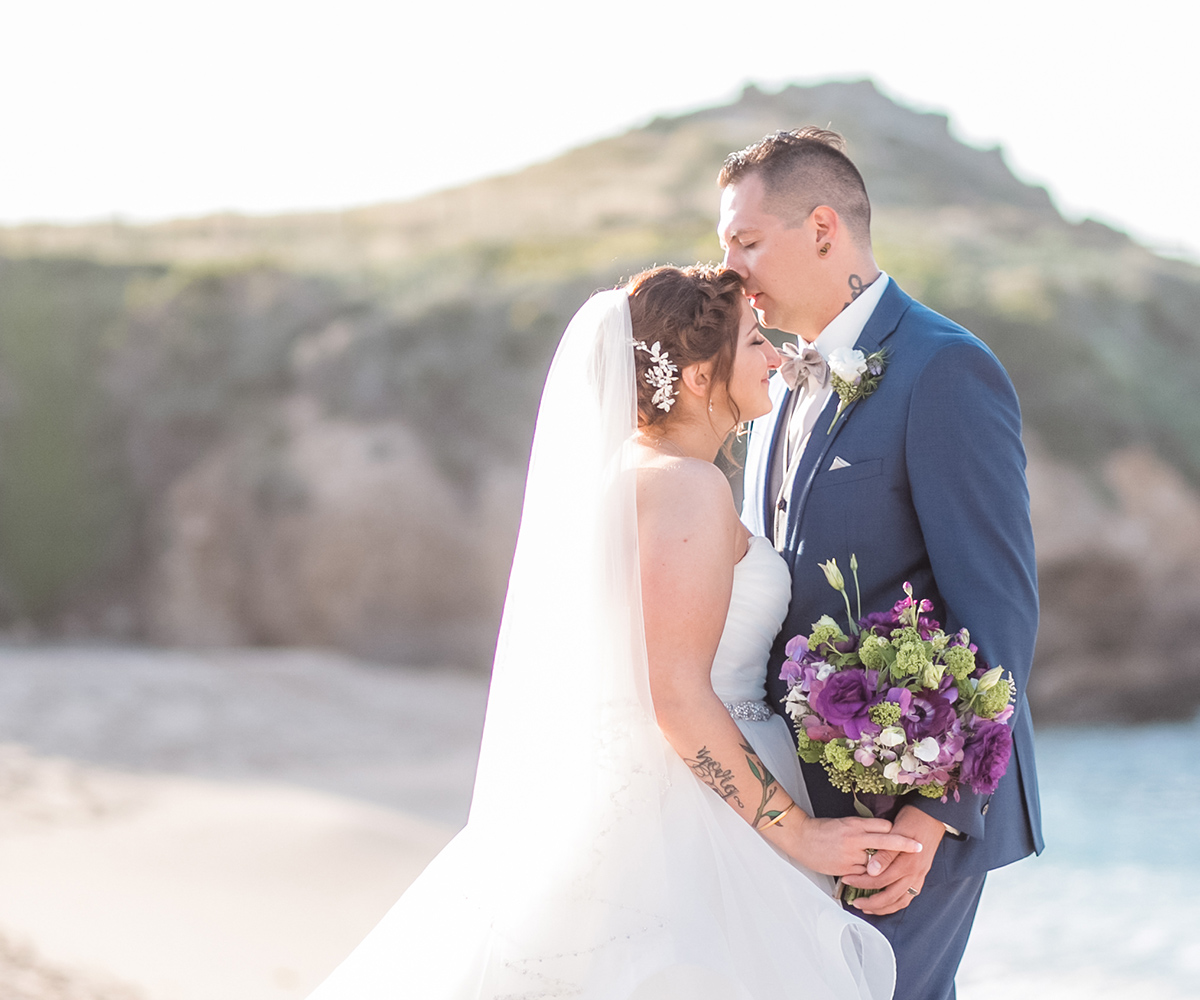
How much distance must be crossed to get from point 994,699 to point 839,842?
458mm

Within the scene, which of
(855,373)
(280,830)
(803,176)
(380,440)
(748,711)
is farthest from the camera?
(380,440)

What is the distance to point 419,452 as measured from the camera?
14352mm

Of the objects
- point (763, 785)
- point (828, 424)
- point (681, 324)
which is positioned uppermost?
point (681, 324)

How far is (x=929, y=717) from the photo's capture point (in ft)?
7.55

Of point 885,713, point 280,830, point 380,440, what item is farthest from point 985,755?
point 380,440

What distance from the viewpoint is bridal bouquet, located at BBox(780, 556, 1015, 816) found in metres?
2.30

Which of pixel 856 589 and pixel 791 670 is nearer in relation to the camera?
pixel 791 670

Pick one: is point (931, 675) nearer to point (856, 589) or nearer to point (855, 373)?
point (856, 589)

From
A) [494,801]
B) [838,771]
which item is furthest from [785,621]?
[494,801]

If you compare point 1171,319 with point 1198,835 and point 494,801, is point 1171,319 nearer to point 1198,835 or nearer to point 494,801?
point 1198,835

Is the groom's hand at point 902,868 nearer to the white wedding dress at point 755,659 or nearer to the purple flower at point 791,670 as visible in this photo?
the white wedding dress at point 755,659

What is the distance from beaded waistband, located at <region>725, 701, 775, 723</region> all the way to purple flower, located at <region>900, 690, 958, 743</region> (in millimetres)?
438

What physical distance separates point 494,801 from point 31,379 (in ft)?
49.9

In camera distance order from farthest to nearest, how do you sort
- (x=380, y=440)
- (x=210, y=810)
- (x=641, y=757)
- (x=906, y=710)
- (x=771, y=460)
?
1. (x=380, y=440)
2. (x=210, y=810)
3. (x=771, y=460)
4. (x=641, y=757)
5. (x=906, y=710)
